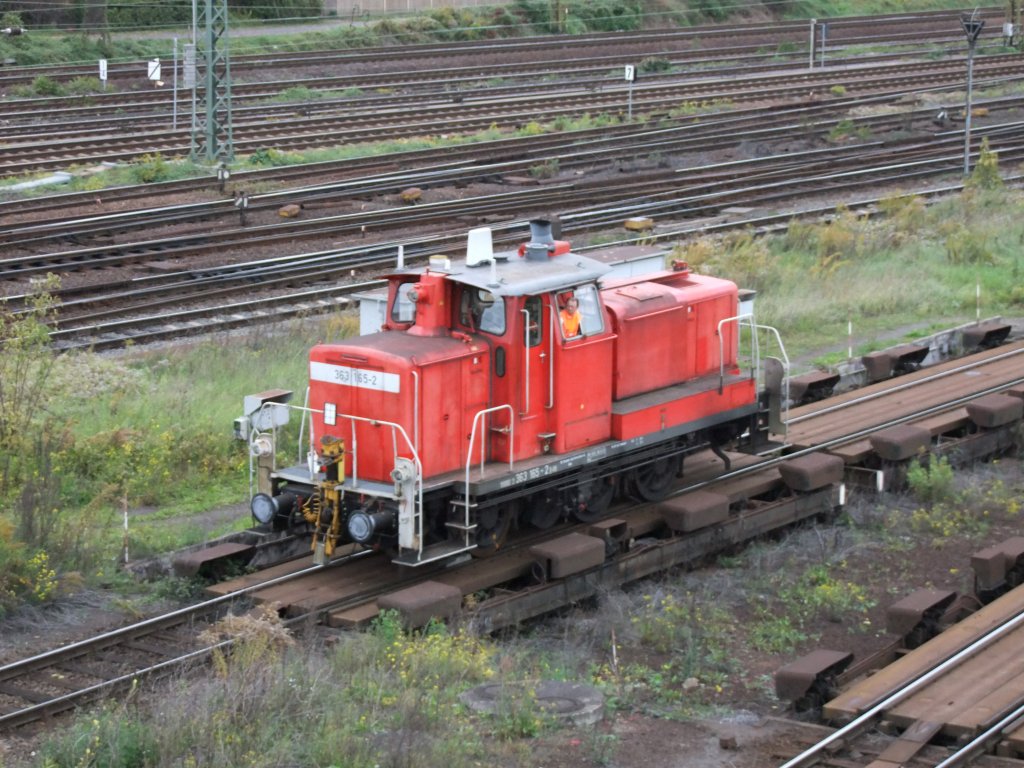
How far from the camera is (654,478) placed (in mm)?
14914

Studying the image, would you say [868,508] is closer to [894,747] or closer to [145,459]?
[894,747]

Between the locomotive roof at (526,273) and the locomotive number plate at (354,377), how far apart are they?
1108mm

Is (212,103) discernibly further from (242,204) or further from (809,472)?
(809,472)

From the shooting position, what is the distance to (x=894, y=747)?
9.81 m

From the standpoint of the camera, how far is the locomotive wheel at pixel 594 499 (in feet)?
45.9

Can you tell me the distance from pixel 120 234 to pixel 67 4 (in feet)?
116

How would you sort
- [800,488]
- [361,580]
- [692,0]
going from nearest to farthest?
[361,580]
[800,488]
[692,0]

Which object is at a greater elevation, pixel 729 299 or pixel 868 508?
pixel 729 299

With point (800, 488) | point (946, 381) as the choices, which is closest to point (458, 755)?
point (800, 488)

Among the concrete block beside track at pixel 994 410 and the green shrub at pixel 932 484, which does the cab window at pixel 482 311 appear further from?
the concrete block beside track at pixel 994 410

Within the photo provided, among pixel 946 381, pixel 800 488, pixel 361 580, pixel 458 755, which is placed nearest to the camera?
pixel 458 755

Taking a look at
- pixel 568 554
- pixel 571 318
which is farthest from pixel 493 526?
pixel 571 318

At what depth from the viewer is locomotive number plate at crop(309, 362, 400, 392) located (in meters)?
12.2

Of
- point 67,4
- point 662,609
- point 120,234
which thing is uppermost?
point 67,4
